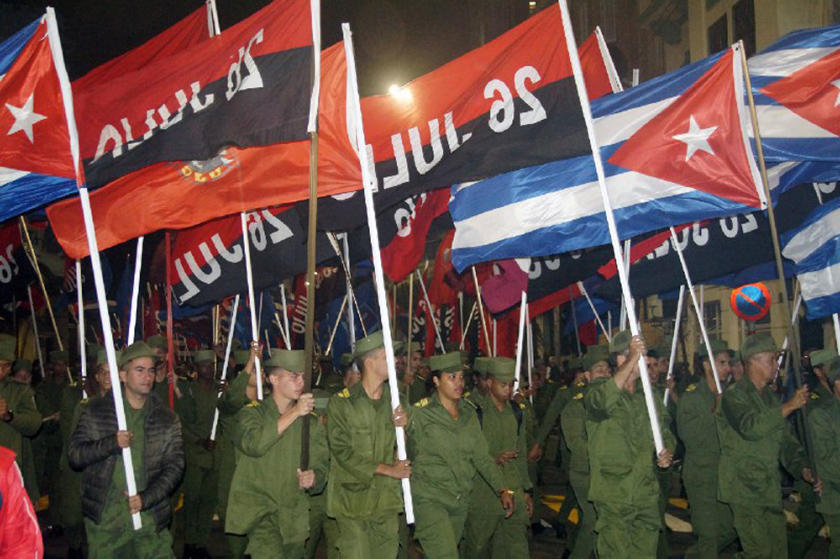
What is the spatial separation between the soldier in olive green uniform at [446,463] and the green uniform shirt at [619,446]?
32.0 inches

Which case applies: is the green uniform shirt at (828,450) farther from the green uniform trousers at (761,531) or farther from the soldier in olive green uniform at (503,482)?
the soldier in olive green uniform at (503,482)

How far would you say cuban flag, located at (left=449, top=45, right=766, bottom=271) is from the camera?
7980 mm

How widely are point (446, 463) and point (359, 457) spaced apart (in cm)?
108

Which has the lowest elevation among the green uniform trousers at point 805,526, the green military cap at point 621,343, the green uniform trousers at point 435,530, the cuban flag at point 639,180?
the green uniform trousers at point 805,526

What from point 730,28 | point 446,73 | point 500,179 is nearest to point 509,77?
point 446,73

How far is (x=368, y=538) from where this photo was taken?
6.83 metres

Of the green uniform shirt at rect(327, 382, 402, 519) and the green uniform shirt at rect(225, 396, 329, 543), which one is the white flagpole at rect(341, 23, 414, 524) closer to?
the green uniform shirt at rect(327, 382, 402, 519)

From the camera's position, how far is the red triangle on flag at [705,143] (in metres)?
7.88

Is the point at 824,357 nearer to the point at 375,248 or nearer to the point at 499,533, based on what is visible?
the point at 499,533

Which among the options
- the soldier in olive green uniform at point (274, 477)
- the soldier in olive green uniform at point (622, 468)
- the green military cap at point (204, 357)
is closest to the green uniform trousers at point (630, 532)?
the soldier in olive green uniform at point (622, 468)

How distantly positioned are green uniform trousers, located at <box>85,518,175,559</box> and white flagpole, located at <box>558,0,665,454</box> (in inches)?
146

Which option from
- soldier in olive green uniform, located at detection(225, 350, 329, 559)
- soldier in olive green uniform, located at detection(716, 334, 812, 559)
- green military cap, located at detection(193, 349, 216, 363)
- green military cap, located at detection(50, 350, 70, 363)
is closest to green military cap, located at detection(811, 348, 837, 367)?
soldier in olive green uniform, located at detection(716, 334, 812, 559)

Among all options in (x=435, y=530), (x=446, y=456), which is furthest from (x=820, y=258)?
(x=435, y=530)

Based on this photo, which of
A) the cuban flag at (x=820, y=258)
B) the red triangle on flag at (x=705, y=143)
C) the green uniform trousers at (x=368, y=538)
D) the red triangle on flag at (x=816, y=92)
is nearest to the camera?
the green uniform trousers at (x=368, y=538)
